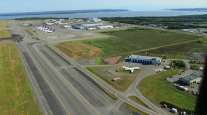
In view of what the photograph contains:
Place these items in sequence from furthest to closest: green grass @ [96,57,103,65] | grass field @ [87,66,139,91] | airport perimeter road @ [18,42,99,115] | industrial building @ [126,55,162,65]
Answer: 1. green grass @ [96,57,103,65]
2. industrial building @ [126,55,162,65]
3. grass field @ [87,66,139,91]
4. airport perimeter road @ [18,42,99,115]

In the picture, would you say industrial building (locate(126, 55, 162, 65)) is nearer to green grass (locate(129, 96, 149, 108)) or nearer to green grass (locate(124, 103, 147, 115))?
green grass (locate(129, 96, 149, 108))

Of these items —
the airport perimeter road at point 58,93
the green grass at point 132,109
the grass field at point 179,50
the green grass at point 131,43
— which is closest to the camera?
the green grass at point 132,109

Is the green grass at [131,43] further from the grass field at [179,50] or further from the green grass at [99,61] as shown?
the grass field at [179,50]

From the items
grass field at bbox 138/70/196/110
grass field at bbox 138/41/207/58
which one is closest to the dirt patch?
grass field at bbox 138/41/207/58

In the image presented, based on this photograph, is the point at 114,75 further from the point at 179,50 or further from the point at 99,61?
the point at 179,50

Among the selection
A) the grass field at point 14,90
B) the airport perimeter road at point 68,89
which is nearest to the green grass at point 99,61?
the airport perimeter road at point 68,89

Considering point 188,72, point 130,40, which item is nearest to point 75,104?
point 188,72
